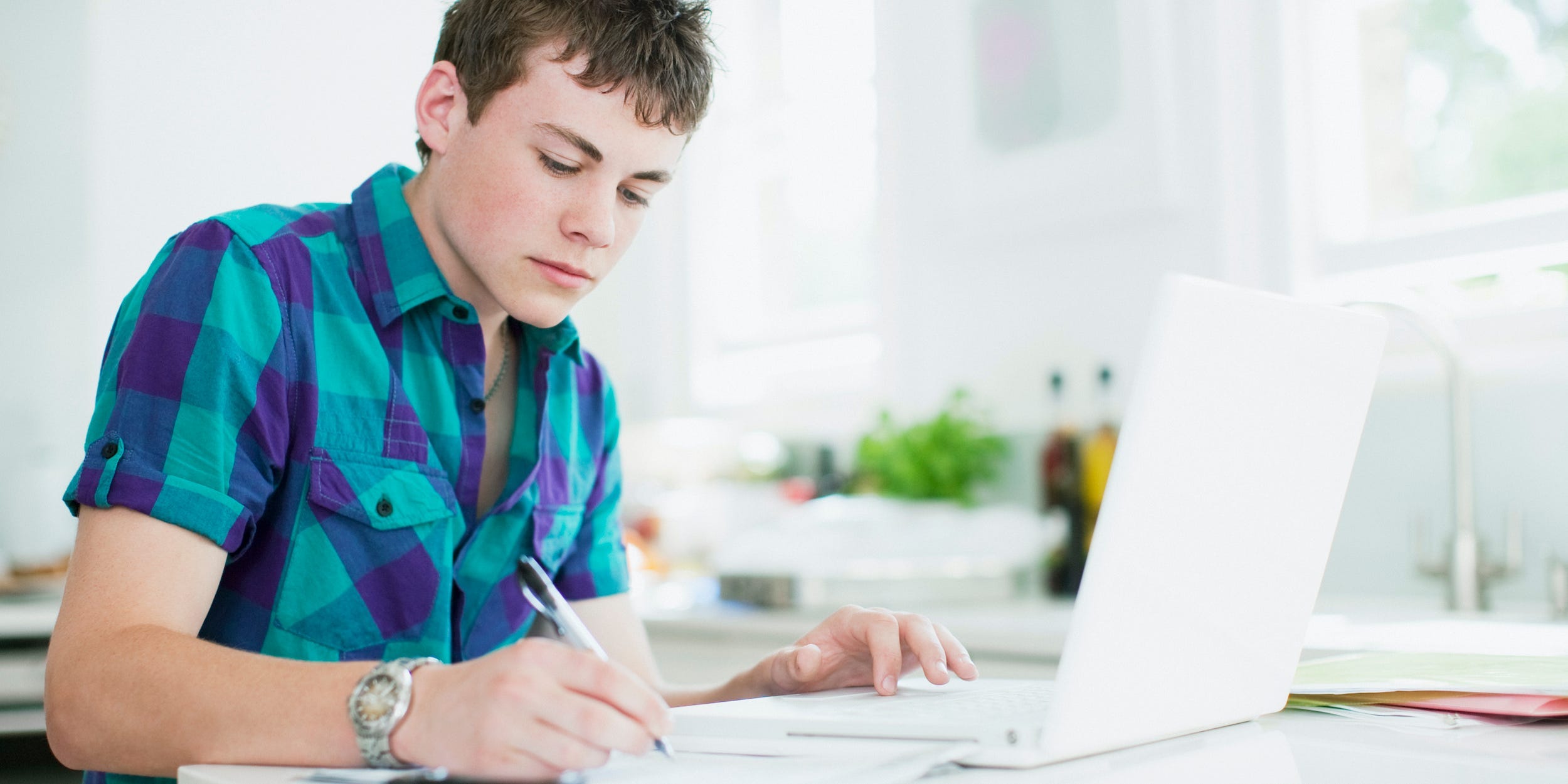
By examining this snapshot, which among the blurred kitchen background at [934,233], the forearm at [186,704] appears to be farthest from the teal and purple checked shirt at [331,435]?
the blurred kitchen background at [934,233]

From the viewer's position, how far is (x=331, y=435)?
98 centimetres

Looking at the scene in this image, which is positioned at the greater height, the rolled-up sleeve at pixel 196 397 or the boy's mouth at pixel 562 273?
the boy's mouth at pixel 562 273

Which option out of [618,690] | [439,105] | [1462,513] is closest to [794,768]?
[618,690]

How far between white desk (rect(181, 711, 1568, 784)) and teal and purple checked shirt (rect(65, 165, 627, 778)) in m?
0.25

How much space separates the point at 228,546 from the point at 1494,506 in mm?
1705

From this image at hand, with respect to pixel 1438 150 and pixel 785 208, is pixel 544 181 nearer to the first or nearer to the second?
pixel 1438 150

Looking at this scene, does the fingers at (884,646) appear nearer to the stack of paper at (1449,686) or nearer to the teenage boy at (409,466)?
the teenage boy at (409,466)

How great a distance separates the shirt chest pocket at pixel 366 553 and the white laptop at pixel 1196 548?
32cm

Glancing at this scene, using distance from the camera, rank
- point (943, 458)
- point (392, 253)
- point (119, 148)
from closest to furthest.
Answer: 1. point (392, 253)
2. point (943, 458)
3. point (119, 148)

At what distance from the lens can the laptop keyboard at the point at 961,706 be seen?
73cm

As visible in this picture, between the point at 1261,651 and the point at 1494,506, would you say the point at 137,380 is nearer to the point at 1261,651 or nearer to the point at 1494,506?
the point at 1261,651

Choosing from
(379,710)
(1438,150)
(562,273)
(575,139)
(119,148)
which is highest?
(119,148)

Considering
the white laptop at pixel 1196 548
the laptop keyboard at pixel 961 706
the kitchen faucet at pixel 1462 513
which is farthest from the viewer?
the kitchen faucet at pixel 1462 513

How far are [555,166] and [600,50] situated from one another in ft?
0.34
